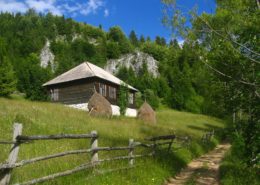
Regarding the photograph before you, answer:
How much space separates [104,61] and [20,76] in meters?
72.4

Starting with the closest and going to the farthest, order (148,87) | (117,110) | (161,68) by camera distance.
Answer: (117,110)
(148,87)
(161,68)

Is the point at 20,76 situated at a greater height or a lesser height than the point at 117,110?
greater

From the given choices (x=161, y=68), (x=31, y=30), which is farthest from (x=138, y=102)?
(x=31, y=30)

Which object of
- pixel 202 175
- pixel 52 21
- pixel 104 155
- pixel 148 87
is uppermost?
pixel 52 21

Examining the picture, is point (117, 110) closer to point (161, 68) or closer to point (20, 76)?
point (20, 76)

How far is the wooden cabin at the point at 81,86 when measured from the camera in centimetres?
4956

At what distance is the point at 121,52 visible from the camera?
166 meters

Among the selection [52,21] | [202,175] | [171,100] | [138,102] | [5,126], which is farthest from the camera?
[52,21]

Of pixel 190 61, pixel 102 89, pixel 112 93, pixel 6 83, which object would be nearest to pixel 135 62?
pixel 6 83

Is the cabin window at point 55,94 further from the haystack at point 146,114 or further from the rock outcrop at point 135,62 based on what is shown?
the rock outcrop at point 135,62

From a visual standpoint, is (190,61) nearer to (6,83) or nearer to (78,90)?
(78,90)

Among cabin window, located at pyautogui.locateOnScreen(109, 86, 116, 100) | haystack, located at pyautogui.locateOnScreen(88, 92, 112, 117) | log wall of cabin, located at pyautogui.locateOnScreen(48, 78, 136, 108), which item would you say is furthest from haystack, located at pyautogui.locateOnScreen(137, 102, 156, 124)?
cabin window, located at pyautogui.locateOnScreen(109, 86, 116, 100)

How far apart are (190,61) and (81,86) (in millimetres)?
37021

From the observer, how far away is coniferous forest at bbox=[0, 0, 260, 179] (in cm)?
1120
